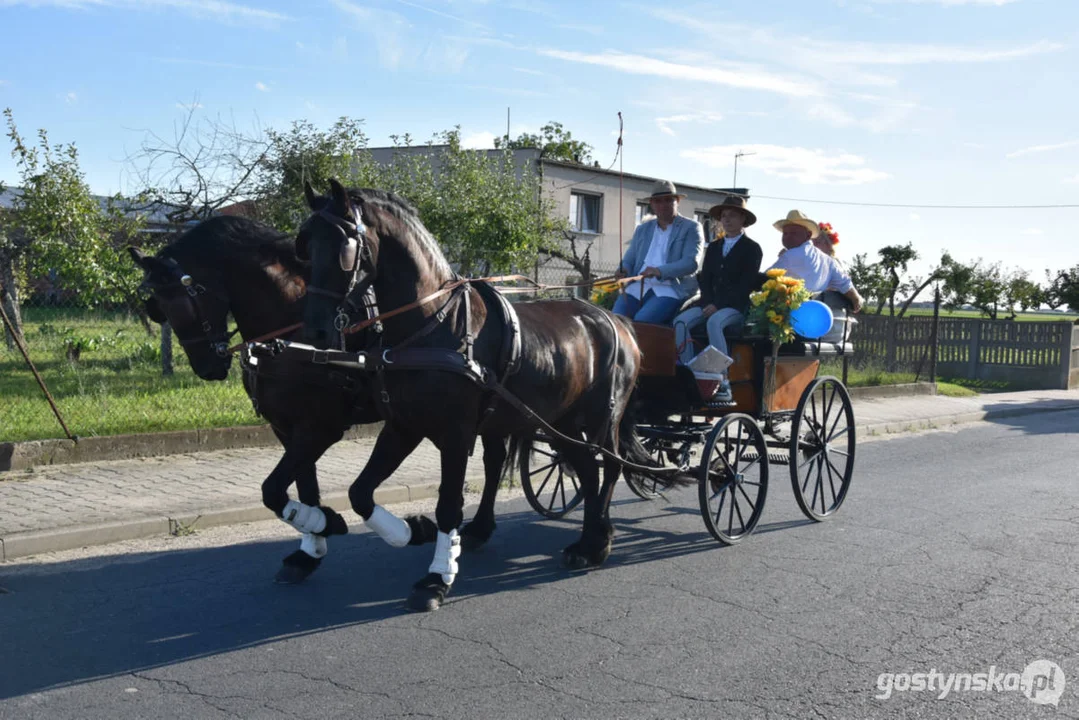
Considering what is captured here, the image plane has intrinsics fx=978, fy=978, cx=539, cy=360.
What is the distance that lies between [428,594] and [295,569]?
950 mm

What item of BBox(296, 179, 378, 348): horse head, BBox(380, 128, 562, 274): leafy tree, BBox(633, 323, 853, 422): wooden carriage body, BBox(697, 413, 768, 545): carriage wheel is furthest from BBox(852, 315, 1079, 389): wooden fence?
BBox(296, 179, 378, 348): horse head

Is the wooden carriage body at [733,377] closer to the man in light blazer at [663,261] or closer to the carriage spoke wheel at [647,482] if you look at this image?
the carriage spoke wheel at [647,482]

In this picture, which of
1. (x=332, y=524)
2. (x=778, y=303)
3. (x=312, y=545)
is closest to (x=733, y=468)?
(x=778, y=303)

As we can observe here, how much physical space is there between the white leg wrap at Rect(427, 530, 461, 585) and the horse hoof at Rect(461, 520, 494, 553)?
1242 millimetres

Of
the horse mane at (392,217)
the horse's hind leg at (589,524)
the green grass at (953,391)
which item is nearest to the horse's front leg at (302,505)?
the horse mane at (392,217)

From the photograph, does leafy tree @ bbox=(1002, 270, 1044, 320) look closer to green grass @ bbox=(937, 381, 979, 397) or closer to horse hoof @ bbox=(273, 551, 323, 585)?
green grass @ bbox=(937, 381, 979, 397)

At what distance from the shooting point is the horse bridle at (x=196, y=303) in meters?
5.56

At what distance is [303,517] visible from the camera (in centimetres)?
561

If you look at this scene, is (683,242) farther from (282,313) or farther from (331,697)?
(331,697)

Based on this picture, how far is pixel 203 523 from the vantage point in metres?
7.19

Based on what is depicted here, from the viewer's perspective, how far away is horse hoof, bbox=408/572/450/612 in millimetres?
5391

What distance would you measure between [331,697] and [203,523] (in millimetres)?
3391

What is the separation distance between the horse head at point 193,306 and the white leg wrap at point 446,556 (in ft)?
5.33

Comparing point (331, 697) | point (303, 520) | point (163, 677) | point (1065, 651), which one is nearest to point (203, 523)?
point (303, 520)
